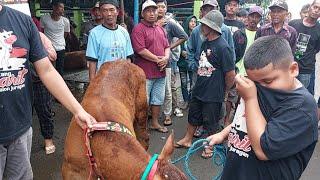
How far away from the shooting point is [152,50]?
220 inches

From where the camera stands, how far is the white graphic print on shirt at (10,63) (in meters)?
2.35

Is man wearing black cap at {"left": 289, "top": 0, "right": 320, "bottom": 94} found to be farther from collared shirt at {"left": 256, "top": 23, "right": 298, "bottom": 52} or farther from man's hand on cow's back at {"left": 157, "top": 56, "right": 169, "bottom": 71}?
man's hand on cow's back at {"left": 157, "top": 56, "right": 169, "bottom": 71}

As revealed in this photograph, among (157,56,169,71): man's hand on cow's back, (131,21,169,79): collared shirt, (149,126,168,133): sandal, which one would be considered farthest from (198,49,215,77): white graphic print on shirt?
(149,126,168,133): sandal

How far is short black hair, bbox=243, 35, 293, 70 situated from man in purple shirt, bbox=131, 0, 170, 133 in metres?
3.55

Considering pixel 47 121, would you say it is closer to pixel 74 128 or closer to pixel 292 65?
pixel 74 128

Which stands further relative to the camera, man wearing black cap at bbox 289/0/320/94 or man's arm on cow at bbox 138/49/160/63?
man wearing black cap at bbox 289/0/320/94

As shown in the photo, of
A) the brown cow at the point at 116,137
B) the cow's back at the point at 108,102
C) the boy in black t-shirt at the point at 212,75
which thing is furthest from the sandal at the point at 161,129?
the cow's back at the point at 108,102

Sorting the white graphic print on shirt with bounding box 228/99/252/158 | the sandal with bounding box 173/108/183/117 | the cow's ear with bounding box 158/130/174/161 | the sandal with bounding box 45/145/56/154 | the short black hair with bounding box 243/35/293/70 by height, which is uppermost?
the short black hair with bounding box 243/35/293/70

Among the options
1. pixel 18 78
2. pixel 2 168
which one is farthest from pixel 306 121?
pixel 2 168

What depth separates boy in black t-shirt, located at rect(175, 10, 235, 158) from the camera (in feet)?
15.5

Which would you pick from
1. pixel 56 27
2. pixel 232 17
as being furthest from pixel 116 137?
pixel 56 27

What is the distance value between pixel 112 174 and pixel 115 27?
2.78m

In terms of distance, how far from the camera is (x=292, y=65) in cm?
196

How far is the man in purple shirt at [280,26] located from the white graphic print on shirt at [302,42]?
1.16 ft
